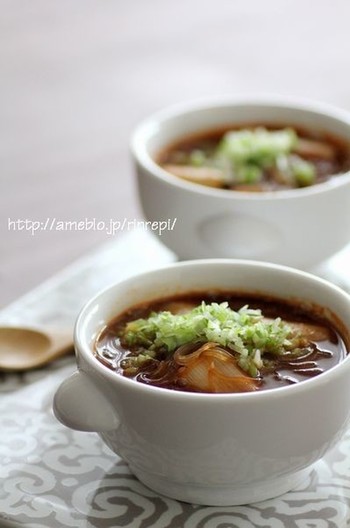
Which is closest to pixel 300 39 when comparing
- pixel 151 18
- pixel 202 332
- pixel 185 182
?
pixel 151 18

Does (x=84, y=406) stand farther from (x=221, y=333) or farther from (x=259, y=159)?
(x=259, y=159)

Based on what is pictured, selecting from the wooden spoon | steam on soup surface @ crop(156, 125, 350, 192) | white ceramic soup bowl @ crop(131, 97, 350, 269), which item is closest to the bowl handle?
the wooden spoon

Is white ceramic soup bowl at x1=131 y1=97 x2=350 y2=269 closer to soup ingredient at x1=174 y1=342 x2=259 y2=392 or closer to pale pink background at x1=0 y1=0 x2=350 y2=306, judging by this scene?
pale pink background at x1=0 y1=0 x2=350 y2=306

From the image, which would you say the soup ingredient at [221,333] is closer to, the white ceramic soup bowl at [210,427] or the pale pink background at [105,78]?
the white ceramic soup bowl at [210,427]

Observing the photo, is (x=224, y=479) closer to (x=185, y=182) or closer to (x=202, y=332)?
(x=202, y=332)

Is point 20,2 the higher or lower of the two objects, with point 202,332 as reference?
lower

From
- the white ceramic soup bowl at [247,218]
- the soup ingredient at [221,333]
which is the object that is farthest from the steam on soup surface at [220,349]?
the white ceramic soup bowl at [247,218]
